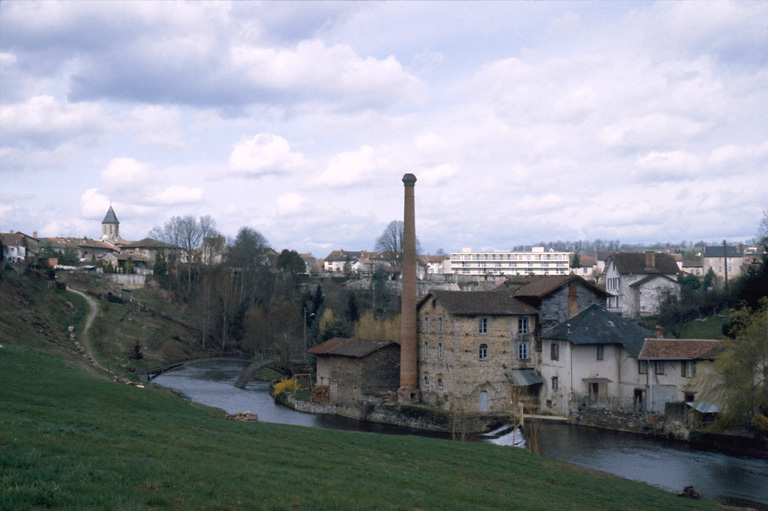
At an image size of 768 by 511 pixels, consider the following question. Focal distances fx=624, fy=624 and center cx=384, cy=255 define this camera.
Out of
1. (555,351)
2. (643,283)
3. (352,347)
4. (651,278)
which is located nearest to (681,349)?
(555,351)

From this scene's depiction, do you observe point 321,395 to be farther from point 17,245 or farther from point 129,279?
point 17,245

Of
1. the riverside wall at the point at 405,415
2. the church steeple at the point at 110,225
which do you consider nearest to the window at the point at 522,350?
the riverside wall at the point at 405,415

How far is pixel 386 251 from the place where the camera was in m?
103

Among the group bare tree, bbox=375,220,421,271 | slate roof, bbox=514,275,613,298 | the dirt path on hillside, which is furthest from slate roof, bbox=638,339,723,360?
bare tree, bbox=375,220,421,271

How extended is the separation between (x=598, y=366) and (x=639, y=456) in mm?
9530

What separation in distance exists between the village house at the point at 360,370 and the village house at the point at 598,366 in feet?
37.9

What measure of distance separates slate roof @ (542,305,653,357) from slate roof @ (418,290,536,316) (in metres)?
2.65

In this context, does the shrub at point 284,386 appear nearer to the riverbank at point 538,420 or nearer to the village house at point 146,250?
the riverbank at point 538,420

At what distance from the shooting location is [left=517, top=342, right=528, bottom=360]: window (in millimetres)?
41000

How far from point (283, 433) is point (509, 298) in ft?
81.0

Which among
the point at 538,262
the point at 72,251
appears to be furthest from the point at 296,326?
the point at 538,262

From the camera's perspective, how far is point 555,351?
39625 mm

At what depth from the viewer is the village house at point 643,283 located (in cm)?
6500

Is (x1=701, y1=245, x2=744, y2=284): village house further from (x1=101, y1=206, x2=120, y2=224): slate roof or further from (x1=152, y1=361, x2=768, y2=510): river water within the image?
(x1=101, y1=206, x2=120, y2=224): slate roof
